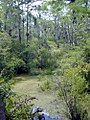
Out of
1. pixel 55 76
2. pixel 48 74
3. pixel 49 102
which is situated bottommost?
pixel 48 74

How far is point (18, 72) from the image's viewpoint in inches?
1001

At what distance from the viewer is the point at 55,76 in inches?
372

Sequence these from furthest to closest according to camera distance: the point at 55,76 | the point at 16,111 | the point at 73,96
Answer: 1. the point at 55,76
2. the point at 73,96
3. the point at 16,111

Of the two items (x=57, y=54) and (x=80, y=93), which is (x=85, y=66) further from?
(x=57, y=54)

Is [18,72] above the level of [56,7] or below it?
below

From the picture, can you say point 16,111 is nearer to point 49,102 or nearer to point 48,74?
point 49,102

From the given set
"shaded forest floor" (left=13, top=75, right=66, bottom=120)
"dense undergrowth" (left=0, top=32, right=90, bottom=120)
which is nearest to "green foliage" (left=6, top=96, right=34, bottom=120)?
"dense undergrowth" (left=0, top=32, right=90, bottom=120)

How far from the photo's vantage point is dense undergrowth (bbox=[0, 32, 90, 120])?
757cm

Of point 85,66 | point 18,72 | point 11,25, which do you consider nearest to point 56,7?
point 85,66

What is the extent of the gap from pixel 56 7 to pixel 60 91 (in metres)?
2.43

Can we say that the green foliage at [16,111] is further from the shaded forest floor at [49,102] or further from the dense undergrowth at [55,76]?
the shaded forest floor at [49,102]

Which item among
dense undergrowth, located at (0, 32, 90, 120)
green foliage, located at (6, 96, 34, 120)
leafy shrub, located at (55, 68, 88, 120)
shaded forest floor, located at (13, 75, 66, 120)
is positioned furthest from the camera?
shaded forest floor, located at (13, 75, 66, 120)

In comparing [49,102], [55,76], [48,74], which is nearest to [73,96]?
[55,76]

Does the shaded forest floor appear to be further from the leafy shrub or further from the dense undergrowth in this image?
the leafy shrub
